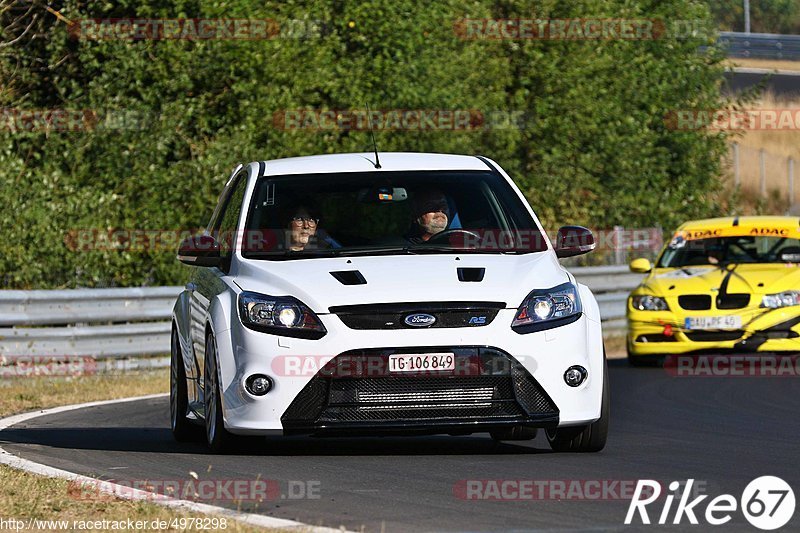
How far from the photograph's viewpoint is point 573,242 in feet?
31.9

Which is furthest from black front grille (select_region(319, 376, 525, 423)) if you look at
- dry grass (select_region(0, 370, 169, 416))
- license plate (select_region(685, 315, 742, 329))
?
license plate (select_region(685, 315, 742, 329))

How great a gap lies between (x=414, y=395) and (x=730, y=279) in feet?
29.3

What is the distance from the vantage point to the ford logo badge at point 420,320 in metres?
8.66

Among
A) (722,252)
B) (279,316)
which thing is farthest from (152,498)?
(722,252)

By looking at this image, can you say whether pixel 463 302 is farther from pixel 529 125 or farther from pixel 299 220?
pixel 529 125

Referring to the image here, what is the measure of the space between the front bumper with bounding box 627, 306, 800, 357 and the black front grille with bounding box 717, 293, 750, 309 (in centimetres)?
7

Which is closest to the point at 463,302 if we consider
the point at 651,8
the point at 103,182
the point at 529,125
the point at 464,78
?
the point at 103,182

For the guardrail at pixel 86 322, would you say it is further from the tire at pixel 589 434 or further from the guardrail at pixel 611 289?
the tire at pixel 589 434

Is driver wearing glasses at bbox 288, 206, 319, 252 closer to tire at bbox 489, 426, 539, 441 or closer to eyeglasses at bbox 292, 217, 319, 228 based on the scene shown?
eyeglasses at bbox 292, 217, 319, 228

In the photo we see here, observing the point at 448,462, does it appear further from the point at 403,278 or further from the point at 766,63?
the point at 766,63

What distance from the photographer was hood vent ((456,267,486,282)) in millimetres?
8898

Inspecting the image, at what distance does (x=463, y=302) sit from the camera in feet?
28.6

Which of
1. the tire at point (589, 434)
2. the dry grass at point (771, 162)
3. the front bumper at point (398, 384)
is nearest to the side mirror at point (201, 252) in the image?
the front bumper at point (398, 384)

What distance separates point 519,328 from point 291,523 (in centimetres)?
251
